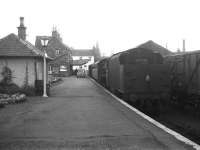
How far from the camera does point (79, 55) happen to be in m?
134

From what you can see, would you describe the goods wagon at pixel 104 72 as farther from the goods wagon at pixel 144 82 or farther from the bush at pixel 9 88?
the goods wagon at pixel 144 82

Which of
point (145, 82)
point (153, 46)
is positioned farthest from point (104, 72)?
point (153, 46)

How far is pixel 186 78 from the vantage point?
54.5 feet

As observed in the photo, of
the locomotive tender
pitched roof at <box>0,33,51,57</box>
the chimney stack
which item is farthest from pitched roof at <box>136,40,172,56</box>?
the locomotive tender

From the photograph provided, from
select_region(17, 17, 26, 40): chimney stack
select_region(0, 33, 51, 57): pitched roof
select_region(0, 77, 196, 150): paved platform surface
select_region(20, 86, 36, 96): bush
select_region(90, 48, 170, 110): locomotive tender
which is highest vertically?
select_region(17, 17, 26, 40): chimney stack

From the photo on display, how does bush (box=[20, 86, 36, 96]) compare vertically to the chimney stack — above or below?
A: below

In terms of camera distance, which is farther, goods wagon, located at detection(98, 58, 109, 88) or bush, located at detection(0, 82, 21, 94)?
goods wagon, located at detection(98, 58, 109, 88)

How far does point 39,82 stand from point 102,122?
13091 millimetres

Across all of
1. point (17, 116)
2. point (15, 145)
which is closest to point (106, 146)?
point (15, 145)

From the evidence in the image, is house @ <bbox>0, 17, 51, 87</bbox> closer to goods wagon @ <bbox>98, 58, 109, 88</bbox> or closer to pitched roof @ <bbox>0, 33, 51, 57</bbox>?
pitched roof @ <bbox>0, 33, 51, 57</bbox>

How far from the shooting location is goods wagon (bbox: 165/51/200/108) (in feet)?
50.0

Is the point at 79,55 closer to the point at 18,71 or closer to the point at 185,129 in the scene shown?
the point at 18,71

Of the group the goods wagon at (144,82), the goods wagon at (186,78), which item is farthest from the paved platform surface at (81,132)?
the goods wagon at (186,78)

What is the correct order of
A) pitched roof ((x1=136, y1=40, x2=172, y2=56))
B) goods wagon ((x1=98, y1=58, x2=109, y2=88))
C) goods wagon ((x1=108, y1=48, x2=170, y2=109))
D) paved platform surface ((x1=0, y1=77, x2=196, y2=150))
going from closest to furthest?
paved platform surface ((x1=0, y1=77, x2=196, y2=150)) < goods wagon ((x1=108, y1=48, x2=170, y2=109)) < goods wagon ((x1=98, y1=58, x2=109, y2=88)) < pitched roof ((x1=136, y1=40, x2=172, y2=56))
